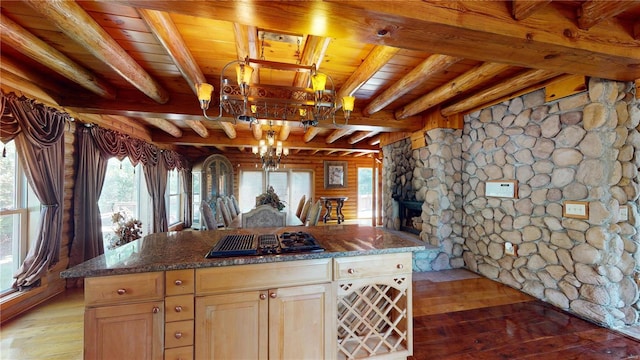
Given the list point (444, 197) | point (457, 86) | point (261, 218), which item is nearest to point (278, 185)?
point (261, 218)

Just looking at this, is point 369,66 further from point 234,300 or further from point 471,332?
point 471,332

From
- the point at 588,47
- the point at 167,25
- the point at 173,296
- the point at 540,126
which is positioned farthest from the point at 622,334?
the point at 167,25

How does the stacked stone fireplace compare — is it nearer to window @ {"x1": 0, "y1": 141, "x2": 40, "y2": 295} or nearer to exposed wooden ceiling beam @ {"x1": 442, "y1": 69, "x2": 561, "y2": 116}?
exposed wooden ceiling beam @ {"x1": 442, "y1": 69, "x2": 561, "y2": 116}

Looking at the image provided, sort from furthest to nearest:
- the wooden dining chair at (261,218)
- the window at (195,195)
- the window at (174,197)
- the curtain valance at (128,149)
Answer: the window at (195,195) → the window at (174,197) → the curtain valance at (128,149) → the wooden dining chair at (261,218)

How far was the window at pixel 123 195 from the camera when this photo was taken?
3607mm

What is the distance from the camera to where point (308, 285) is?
5.37ft

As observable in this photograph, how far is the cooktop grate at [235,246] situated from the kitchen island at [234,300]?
0.06 m

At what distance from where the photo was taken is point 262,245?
5.81 feet

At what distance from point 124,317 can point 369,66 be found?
2467 mm

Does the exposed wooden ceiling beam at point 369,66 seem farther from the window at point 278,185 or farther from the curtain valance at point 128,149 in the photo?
the window at point 278,185

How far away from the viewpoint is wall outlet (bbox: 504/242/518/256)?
294 cm

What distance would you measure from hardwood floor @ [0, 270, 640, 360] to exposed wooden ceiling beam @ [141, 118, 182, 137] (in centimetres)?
245

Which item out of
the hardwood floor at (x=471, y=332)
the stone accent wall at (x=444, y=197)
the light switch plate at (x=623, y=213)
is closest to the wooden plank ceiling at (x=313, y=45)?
the stone accent wall at (x=444, y=197)

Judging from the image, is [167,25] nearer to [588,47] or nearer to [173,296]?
[173,296]
